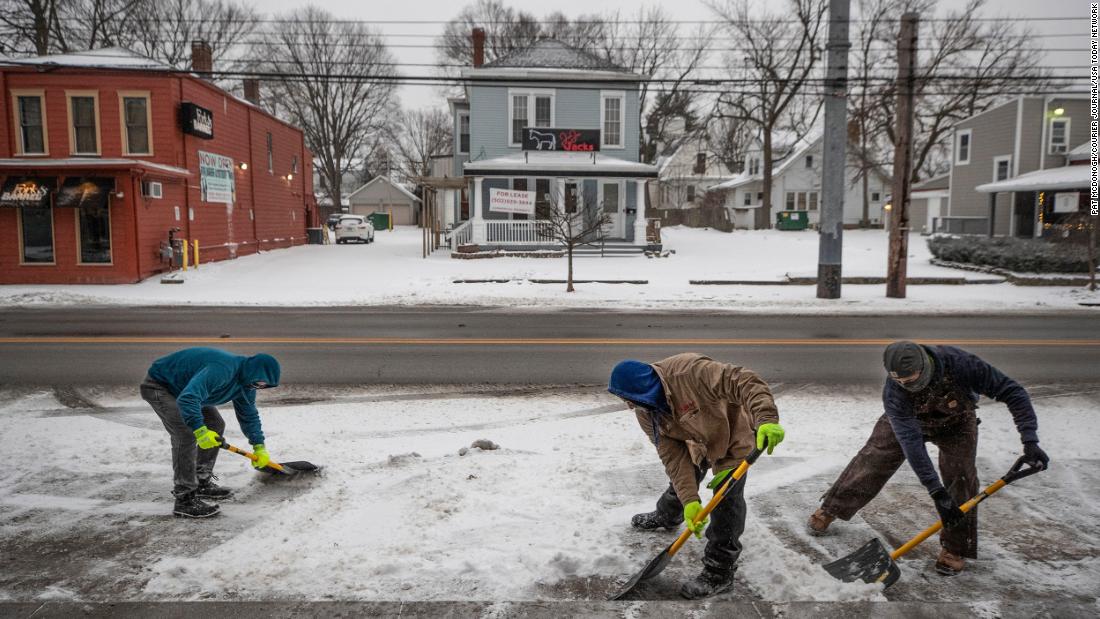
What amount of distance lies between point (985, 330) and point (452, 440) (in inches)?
432

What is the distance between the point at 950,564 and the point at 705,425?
176 cm

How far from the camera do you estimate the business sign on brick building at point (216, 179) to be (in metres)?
25.8

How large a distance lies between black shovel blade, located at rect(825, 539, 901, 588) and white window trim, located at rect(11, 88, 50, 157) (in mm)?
25184

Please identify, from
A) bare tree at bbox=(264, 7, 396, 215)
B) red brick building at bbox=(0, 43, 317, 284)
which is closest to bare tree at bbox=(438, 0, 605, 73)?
bare tree at bbox=(264, 7, 396, 215)

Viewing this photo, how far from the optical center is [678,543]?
14.0 ft

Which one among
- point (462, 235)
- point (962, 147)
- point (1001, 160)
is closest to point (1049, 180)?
point (1001, 160)

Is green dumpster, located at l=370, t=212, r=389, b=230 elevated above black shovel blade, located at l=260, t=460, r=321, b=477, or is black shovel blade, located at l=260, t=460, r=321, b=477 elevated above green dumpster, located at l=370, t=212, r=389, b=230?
green dumpster, located at l=370, t=212, r=389, b=230

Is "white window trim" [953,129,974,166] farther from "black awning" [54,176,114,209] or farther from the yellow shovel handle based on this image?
the yellow shovel handle

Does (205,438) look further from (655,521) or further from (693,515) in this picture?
(693,515)

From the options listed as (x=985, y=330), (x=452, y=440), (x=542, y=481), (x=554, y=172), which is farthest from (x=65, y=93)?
(x=985, y=330)

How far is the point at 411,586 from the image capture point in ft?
14.1

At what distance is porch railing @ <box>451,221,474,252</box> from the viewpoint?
98.9 ft

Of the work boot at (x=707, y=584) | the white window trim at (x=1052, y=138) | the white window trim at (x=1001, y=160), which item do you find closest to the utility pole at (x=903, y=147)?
the work boot at (x=707, y=584)

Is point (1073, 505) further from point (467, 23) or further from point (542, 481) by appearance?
point (467, 23)
